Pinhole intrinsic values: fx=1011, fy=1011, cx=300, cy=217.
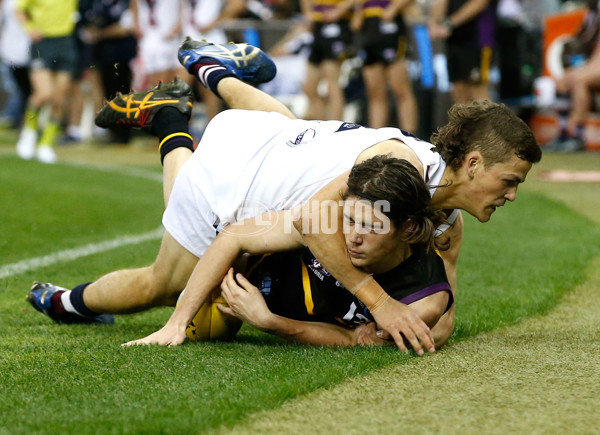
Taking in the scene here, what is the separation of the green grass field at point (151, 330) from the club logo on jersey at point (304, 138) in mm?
846

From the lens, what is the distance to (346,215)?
12.2 ft

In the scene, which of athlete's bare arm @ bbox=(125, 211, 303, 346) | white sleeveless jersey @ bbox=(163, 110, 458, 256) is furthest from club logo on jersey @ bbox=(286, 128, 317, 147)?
athlete's bare arm @ bbox=(125, 211, 303, 346)

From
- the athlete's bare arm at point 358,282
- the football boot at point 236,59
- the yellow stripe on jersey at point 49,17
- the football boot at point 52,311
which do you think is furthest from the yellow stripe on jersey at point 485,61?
the athlete's bare arm at point 358,282

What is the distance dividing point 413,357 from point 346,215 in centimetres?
58

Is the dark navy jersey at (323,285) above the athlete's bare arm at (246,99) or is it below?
below

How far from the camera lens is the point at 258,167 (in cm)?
429

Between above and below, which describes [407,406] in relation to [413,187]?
below

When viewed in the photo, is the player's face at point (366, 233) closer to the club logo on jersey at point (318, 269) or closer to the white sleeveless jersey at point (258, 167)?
the club logo on jersey at point (318, 269)

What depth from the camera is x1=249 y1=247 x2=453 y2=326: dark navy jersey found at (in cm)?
394

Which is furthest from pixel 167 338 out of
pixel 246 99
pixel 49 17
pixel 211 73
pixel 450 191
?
pixel 49 17

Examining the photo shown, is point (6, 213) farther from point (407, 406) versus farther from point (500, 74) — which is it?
point (500, 74)

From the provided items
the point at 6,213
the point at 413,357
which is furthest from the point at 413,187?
the point at 6,213

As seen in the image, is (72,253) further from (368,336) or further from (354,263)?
(354,263)

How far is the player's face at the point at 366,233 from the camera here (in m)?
3.66
